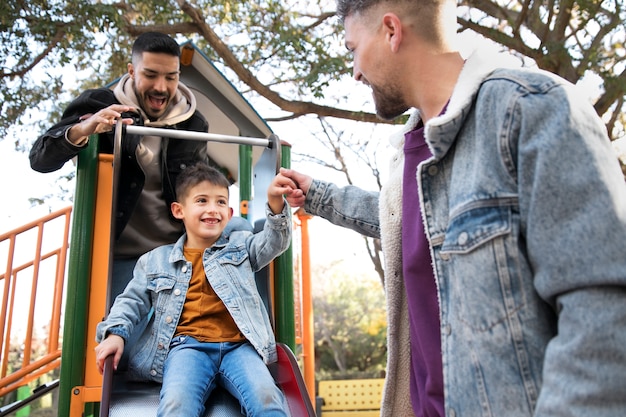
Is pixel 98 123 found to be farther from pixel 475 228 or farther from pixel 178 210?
pixel 475 228

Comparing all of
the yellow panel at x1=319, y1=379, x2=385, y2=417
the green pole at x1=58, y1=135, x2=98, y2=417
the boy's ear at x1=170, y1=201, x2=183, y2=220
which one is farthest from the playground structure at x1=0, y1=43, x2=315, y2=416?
the yellow panel at x1=319, y1=379, x2=385, y2=417

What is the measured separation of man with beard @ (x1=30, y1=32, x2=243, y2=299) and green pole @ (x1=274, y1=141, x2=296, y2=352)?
455 mm

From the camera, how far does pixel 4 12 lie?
565 centimetres

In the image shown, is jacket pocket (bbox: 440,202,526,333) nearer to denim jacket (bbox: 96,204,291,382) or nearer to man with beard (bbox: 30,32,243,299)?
denim jacket (bbox: 96,204,291,382)

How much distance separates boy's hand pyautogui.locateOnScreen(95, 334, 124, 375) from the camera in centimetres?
232

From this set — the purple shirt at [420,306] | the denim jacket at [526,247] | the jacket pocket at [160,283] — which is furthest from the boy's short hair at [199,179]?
the denim jacket at [526,247]

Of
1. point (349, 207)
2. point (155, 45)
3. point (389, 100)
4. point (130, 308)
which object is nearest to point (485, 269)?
point (389, 100)

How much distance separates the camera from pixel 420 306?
48.8 inches

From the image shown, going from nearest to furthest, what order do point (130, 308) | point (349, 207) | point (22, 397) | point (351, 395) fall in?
point (349, 207), point (130, 308), point (22, 397), point (351, 395)

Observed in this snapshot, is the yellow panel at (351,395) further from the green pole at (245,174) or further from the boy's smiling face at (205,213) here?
the boy's smiling face at (205,213)

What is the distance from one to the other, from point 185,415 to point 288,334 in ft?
3.85

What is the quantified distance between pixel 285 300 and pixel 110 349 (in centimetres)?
116

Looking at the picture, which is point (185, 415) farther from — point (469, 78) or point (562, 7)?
point (562, 7)

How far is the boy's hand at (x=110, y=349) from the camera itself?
2.32m
